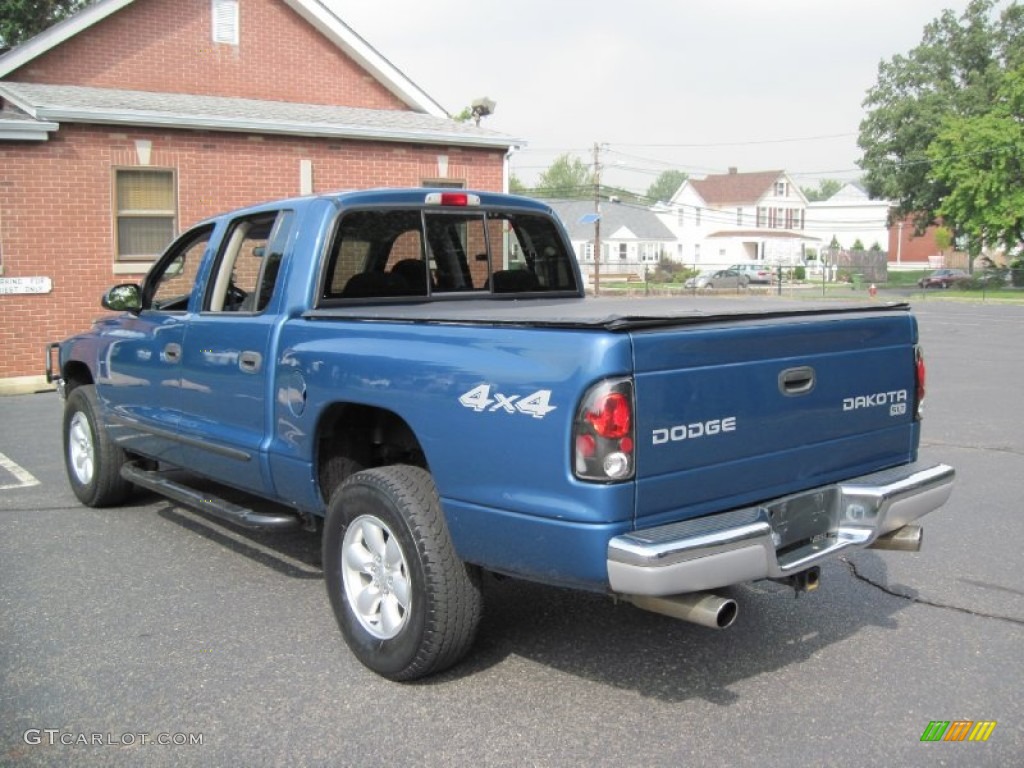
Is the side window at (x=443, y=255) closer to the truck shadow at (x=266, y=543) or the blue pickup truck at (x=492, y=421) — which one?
the blue pickup truck at (x=492, y=421)

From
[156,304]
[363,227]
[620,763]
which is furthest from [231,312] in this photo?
[620,763]

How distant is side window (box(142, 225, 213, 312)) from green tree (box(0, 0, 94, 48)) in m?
27.9

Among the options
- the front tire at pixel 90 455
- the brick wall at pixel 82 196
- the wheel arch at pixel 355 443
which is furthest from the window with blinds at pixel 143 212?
the wheel arch at pixel 355 443

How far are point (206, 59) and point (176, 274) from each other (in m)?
12.5

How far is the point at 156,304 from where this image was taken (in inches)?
232

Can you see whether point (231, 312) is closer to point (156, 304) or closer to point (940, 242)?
point (156, 304)

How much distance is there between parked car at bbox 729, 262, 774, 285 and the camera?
56312 millimetres

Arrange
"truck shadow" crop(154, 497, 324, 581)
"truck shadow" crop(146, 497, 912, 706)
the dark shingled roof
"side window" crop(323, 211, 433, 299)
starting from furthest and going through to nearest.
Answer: the dark shingled roof
"truck shadow" crop(154, 497, 324, 581)
"side window" crop(323, 211, 433, 299)
"truck shadow" crop(146, 497, 912, 706)

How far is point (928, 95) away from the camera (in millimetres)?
55781

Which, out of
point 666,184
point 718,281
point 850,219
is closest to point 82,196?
point 718,281

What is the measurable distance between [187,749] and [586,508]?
5.19 ft

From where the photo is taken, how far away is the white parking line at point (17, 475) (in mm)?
7312

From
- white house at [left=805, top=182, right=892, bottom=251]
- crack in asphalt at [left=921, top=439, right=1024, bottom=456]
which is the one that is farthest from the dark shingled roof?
crack in asphalt at [left=921, top=439, right=1024, bottom=456]
